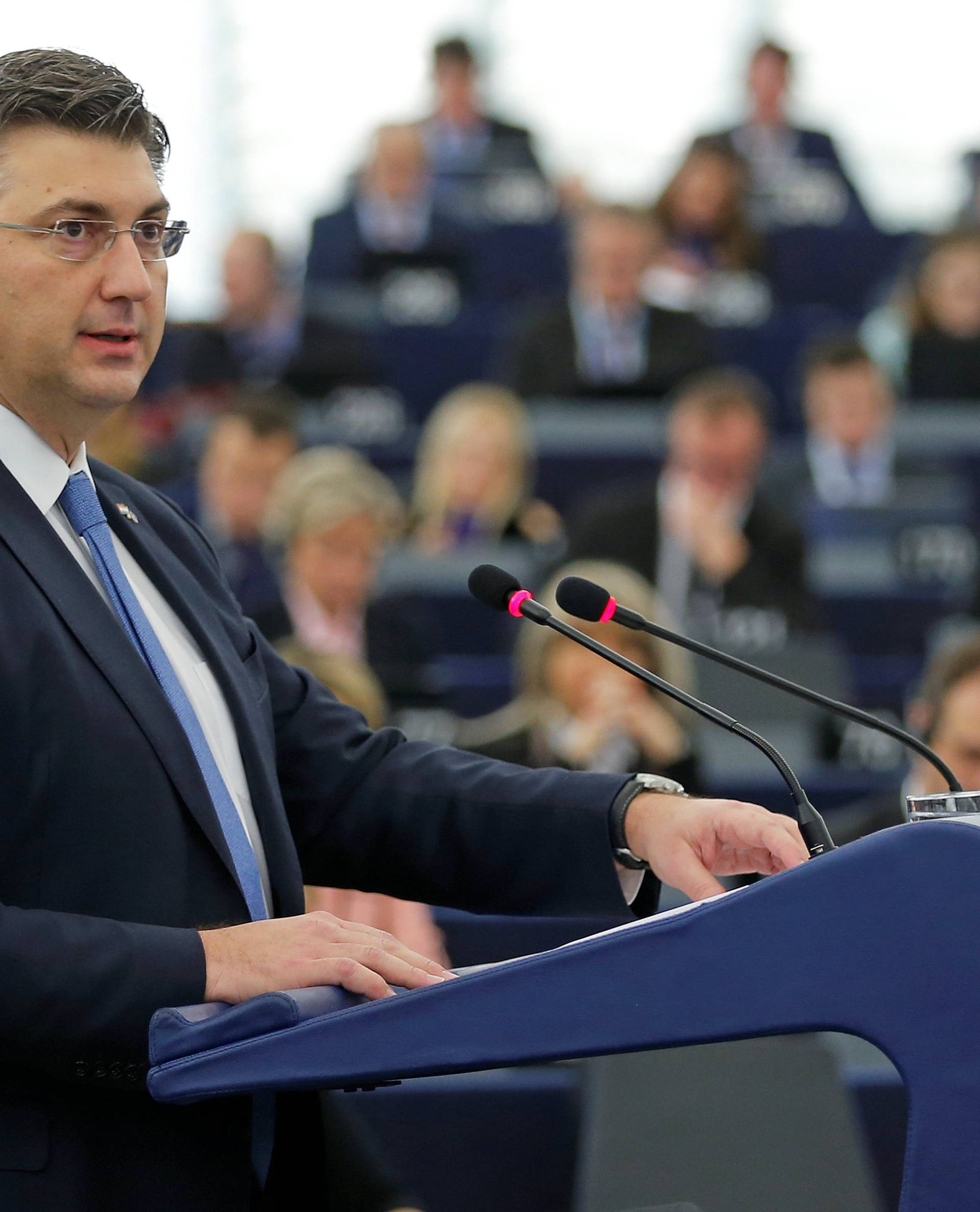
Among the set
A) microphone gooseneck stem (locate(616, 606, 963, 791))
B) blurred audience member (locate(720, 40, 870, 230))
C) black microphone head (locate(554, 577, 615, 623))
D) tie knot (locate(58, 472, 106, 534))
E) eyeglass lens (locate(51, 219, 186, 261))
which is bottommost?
microphone gooseneck stem (locate(616, 606, 963, 791))

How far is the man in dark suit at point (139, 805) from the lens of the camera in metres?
1.17

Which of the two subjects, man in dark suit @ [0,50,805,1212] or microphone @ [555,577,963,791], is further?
microphone @ [555,577,963,791]

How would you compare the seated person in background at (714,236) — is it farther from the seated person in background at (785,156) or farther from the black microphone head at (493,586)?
the black microphone head at (493,586)

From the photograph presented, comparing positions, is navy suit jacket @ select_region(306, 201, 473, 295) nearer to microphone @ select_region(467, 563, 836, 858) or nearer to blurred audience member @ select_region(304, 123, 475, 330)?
blurred audience member @ select_region(304, 123, 475, 330)

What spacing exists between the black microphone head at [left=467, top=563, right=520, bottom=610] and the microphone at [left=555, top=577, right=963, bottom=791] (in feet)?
0.13

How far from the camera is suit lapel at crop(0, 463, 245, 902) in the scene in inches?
50.1

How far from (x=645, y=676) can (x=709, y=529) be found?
11.5 ft

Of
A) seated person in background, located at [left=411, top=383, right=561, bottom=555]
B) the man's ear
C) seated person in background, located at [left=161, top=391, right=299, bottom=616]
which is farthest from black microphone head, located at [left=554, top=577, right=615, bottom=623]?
seated person in background, located at [left=411, top=383, right=561, bottom=555]

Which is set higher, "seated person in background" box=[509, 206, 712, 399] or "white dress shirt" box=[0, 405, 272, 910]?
"seated person in background" box=[509, 206, 712, 399]

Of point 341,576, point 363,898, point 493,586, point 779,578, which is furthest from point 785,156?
point 493,586

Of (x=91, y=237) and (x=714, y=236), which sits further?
(x=714, y=236)

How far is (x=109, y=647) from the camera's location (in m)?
1.29

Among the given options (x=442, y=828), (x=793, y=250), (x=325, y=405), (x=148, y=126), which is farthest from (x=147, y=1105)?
(x=793, y=250)

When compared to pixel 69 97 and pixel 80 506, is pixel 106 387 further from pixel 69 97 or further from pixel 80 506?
pixel 69 97
